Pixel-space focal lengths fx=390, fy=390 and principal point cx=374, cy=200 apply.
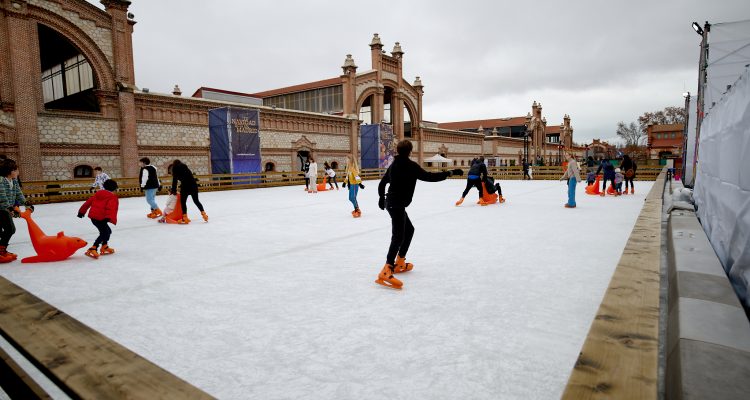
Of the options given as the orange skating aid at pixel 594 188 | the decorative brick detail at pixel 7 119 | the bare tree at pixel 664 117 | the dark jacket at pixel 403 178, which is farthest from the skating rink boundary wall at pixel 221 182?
the bare tree at pixel 664 117

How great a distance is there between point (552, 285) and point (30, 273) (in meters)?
5.89

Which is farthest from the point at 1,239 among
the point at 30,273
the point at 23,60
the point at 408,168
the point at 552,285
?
the point at 23,60

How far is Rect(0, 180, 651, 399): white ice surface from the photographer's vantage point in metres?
2.24

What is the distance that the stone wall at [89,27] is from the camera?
1570 centimetres

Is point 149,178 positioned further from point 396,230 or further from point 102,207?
point 396,230

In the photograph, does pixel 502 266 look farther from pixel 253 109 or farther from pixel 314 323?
pixel 253 109

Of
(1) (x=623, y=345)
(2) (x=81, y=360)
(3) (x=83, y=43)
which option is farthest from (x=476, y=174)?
(3) (x=83, y=43)

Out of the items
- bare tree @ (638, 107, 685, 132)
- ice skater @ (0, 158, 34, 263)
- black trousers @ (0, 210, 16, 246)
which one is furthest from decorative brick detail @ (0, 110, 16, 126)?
bare tree @ (638, 107, 685, 132)

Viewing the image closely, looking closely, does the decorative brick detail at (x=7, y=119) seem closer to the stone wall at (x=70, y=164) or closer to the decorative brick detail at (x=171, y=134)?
the stone wall at (x=70, y=164)

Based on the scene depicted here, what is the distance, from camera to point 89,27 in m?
16.9

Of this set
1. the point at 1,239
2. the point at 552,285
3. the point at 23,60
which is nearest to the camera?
the point at 552,285

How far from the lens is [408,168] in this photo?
13.3ft

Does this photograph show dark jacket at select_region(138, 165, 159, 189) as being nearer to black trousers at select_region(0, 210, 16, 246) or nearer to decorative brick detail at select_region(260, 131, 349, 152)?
black trousers at select_region(0, 210, 16, 246)

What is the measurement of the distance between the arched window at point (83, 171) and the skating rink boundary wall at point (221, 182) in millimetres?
613
